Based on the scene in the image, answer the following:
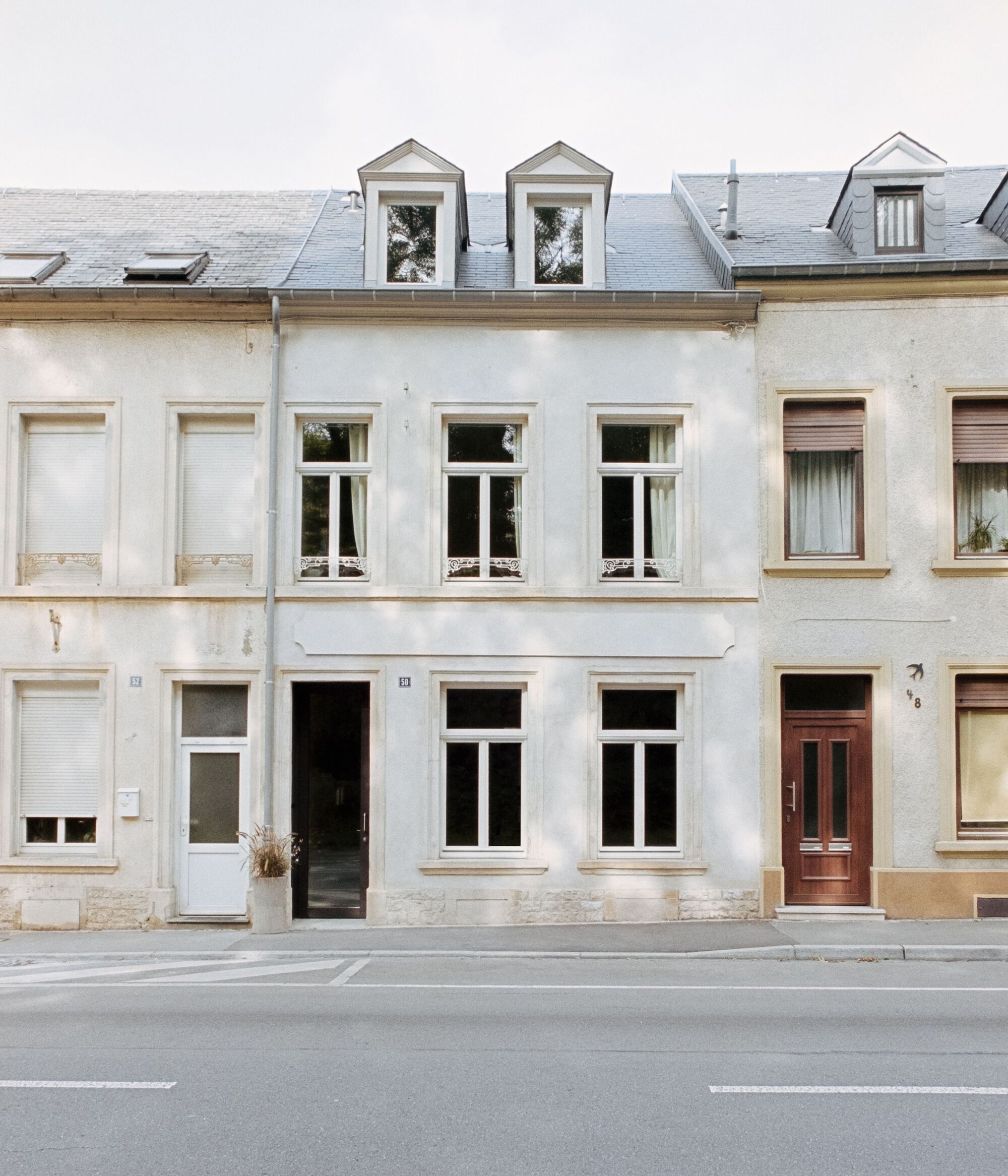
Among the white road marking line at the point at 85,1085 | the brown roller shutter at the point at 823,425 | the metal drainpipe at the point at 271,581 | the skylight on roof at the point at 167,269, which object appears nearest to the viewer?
the white road marking line at the point at 85,1085

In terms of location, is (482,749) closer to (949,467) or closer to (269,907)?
(269,907)

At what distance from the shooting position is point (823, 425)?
13.3 metres

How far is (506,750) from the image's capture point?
1307 centimetres

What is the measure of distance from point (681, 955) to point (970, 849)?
424cm

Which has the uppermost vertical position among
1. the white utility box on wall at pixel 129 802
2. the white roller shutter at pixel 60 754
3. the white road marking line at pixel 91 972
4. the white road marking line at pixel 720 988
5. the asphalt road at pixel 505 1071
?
the white roller shutter at pixel 60 754

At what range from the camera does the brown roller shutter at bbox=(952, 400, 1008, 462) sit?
13.2m

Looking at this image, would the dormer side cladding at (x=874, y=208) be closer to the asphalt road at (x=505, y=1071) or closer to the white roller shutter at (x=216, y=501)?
the white roller shutter at (x=216, y=501)

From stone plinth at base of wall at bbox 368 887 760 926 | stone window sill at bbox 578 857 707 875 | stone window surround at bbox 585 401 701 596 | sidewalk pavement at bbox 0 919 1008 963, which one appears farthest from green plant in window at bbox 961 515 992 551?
stone window sill at bbox 578 857 707 875

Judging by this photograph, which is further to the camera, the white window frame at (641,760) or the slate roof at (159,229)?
the slate roof at (159,229)

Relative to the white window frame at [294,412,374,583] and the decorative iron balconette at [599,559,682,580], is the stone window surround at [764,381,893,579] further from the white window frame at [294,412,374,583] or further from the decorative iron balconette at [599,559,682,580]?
the white window frame at [294,412,374,583]

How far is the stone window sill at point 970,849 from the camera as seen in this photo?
41.4 ft

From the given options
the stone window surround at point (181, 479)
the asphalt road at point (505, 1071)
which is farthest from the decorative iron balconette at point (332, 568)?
the asphalt road at point (505, 1071)

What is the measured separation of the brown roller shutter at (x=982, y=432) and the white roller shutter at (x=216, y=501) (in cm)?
900

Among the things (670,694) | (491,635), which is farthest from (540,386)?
(670,694)
